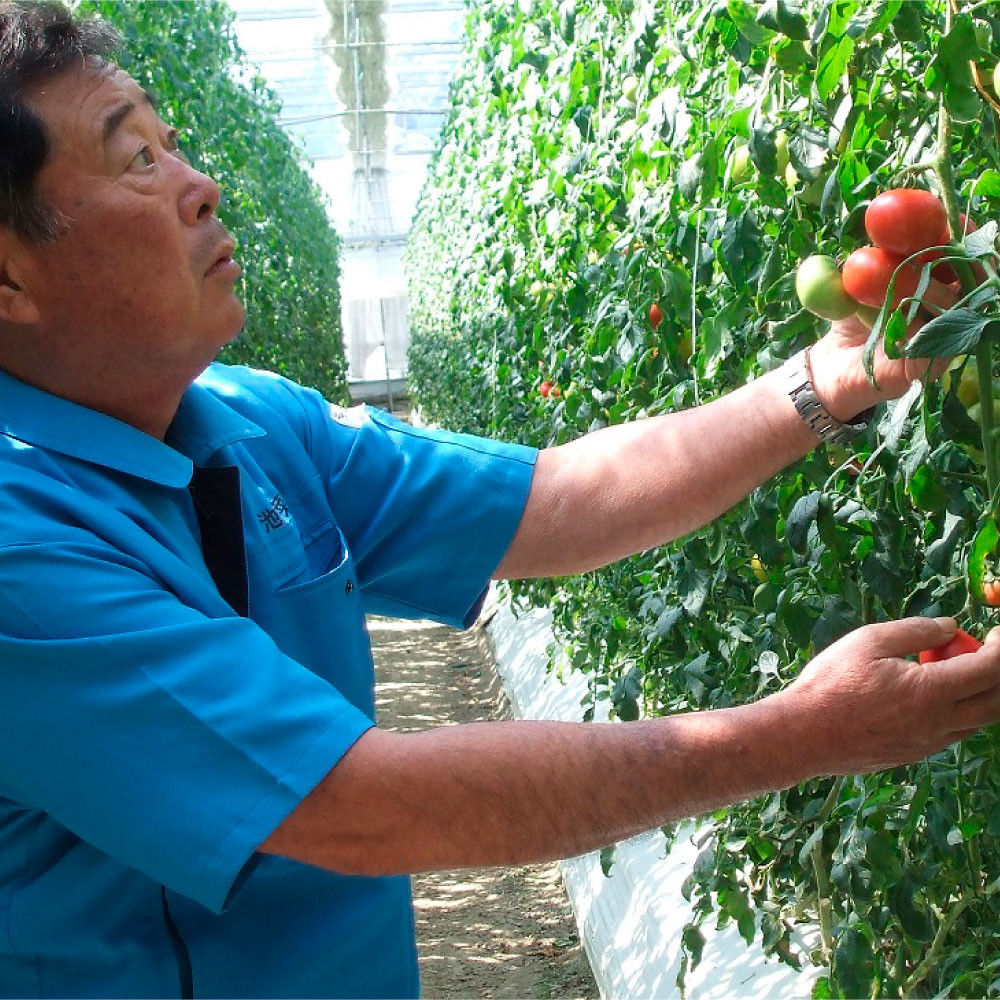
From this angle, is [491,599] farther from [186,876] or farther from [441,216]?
[186,876]

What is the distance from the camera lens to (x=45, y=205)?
4.07 ft

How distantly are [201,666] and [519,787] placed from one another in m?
0.27

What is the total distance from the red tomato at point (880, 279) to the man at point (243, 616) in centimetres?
17

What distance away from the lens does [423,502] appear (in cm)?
159

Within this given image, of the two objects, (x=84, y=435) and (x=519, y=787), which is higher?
(x=84, y=435)

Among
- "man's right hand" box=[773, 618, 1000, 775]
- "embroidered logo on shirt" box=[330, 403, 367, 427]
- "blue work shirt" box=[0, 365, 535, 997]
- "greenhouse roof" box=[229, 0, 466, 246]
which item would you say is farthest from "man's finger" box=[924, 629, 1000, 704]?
"greenhouse roof" box=[229, 0, 466, 246]

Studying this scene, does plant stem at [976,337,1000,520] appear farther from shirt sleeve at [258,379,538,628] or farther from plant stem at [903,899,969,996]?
plant stem at [903,899,969,996]

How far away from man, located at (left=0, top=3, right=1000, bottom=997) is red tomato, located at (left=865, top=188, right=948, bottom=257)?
21 cm

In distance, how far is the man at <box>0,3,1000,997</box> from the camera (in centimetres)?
103

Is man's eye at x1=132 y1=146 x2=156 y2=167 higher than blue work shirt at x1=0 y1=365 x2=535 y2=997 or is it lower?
higher

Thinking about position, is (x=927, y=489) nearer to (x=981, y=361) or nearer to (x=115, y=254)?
(x=981, y=361)

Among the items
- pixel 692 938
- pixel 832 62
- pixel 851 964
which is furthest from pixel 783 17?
pixel 692 938

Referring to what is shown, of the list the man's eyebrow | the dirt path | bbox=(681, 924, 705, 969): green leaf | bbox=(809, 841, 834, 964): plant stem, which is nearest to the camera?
the man's eyebrow

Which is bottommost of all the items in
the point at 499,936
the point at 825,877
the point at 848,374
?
the point at 499,936
